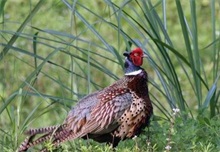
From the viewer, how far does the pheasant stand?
5.40m

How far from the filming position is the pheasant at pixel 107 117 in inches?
213

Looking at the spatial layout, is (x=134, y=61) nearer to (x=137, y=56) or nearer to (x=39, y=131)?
(x=137, y=56)

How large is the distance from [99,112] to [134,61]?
0.38 metres

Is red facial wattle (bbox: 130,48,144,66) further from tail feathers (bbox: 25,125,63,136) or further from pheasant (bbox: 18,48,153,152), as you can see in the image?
tail feathers (bbox: 25,125,63,136)

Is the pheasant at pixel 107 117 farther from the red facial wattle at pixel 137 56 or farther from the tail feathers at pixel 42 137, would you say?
the red facial wattle at pixel 137 56

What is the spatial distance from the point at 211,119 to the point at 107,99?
1.84ft

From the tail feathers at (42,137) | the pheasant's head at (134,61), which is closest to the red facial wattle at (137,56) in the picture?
the pheasant's head at (134,61)

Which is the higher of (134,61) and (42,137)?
(134,61)

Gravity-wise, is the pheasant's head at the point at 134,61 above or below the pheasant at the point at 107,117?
above

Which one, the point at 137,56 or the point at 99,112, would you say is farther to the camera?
the point at 137,56

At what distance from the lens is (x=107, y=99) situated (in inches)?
215

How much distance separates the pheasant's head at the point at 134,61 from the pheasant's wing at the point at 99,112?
0.15m

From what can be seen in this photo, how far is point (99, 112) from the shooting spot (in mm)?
5441

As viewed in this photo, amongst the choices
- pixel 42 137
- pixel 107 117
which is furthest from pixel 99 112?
pixel 42 137
